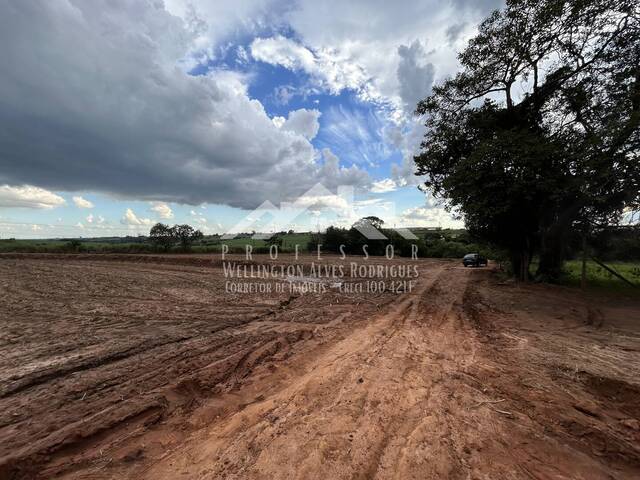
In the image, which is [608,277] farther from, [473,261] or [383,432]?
[383,432]

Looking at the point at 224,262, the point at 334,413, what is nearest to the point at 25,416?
the point at 334,413

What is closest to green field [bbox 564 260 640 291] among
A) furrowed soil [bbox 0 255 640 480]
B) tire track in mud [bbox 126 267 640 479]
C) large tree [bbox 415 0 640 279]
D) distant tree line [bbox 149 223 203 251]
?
large tree [bbox 415 0 640 279]

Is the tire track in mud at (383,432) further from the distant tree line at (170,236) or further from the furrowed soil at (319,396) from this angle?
the distant tree line at (170,236)

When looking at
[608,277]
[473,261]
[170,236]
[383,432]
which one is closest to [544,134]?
[608,277]

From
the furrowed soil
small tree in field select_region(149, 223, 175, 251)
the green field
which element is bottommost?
the furrowed soil

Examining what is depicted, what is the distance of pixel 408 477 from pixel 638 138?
10497 millimetres

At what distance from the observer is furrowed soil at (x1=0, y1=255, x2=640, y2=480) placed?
2230mm

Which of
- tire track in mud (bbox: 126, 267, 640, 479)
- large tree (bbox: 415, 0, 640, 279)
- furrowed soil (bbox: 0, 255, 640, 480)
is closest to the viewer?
tire track in mud (bbox: 126, 267, 640, 479)

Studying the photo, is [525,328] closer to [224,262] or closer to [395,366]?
[395,366]

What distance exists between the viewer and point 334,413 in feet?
9.34

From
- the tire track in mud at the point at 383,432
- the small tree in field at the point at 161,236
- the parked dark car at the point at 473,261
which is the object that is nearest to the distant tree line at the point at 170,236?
the small tree in field at the point at 161,236

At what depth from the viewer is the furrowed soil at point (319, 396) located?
2.23 meters

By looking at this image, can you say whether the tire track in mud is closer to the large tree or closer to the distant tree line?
the large tree

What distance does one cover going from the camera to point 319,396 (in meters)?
3.19
